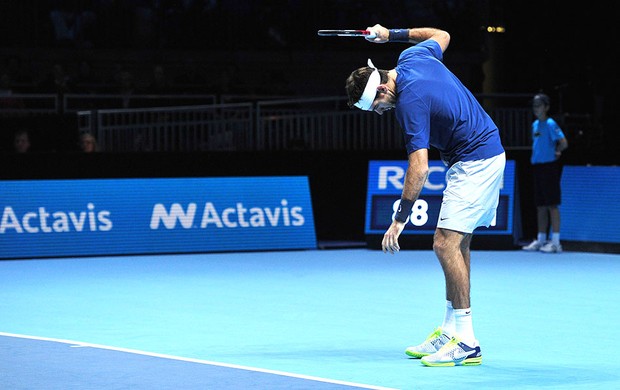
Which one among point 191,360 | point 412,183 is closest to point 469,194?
point 412,183

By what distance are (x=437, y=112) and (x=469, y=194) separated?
1.95ft

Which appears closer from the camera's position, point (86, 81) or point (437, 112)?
point (437, 112)

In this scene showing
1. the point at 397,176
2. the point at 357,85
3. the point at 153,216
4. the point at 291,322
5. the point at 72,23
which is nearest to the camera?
the point at 357,85

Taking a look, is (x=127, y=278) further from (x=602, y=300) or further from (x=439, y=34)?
(x=439, y=34)

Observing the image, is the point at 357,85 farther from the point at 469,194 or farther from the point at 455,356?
the point at 455,356

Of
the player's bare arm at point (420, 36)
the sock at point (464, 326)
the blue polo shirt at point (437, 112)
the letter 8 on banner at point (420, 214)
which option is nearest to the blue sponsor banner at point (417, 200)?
the letter 8 on banner at point (420, 214)

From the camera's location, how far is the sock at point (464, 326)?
7.58m

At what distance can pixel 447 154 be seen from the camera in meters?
7.83

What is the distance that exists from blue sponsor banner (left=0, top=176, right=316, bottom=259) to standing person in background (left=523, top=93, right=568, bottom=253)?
319cm

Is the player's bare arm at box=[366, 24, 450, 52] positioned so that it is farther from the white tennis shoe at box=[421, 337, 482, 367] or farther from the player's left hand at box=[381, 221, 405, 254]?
the white tennis shoe at box=[421, 337, 482, 367]

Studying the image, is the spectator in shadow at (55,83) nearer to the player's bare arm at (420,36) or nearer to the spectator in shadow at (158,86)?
the spectator in shadow at (158,86)

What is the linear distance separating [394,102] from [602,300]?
Answer: 4303mm

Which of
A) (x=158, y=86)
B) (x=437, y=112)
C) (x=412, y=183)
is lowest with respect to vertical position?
(x=158, y=86)

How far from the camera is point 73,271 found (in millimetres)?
13719
